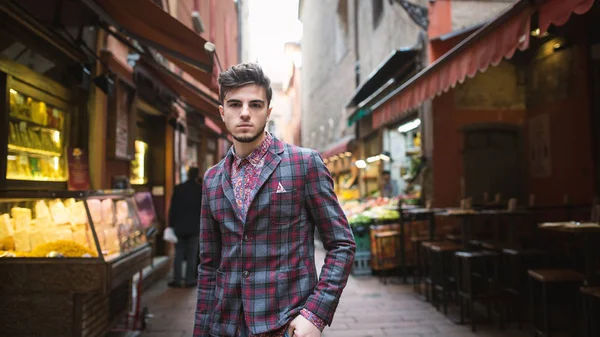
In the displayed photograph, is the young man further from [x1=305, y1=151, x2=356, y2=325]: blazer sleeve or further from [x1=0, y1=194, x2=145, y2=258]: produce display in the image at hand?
[x1=0, y1=194, x2=145, y2=258]: produce display

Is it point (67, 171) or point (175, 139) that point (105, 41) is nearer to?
point (67, 171)

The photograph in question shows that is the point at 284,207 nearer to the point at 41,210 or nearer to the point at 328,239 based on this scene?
the point at 328,239

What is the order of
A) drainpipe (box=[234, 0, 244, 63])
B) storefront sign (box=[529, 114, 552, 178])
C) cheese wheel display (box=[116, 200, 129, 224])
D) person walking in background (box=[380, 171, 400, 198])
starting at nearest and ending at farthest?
cheese wheel display (box=[116, 200, 129, 224]) → storefront sign (box=[529, 114, 552, 178]) → person walking in background (box=[380, 171, 400, 198]) → drainpipe (box=[234, 0, 244, 63])

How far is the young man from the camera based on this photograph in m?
1.63

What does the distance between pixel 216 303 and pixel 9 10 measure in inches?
149

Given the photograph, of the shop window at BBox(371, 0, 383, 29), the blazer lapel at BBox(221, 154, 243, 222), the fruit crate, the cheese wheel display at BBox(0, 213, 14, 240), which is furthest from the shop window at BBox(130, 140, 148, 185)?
the shop window at BBox(371, 0, 383, 29)

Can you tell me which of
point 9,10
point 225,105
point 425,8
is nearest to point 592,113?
point 425,8

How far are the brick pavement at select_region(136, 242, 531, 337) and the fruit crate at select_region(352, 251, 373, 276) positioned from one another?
1207 mm

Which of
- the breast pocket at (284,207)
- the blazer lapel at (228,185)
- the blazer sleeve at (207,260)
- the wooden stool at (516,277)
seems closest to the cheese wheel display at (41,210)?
the blazer sleeve at (207,260)

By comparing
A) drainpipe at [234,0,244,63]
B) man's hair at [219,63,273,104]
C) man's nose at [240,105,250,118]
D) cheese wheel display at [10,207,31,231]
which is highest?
drainpipe at [234,0,244,63]

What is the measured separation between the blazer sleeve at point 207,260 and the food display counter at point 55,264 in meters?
2.31

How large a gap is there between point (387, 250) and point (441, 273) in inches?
86.1

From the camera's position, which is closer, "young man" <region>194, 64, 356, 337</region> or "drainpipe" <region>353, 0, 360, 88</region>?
"young man" <region>194, 64, 356, 337</region>

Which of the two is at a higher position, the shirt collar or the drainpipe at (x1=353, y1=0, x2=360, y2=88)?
the drainpipe at (x1=353, y1=0, x2=360, y2=88)
